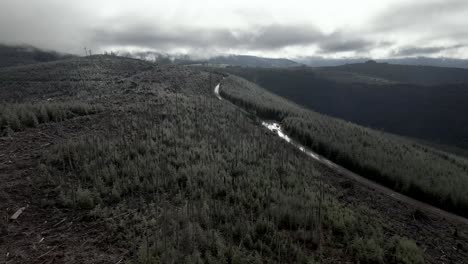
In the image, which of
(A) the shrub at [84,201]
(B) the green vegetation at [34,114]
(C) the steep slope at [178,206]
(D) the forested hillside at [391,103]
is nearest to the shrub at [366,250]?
(C) the steep slope at [178,206]

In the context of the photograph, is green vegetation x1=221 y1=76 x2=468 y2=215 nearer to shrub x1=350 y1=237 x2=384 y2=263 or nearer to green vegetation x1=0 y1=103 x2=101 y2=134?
shrub x1=350 y1=237 x2=384 y2=263

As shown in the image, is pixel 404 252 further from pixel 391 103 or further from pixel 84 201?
pixel 391 103

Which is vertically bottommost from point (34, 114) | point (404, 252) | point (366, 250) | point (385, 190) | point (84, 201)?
point (385, 190)

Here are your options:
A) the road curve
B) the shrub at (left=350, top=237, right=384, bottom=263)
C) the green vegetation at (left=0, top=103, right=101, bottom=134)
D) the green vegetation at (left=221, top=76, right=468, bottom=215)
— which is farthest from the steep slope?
the green vegetation at (left=221, top=76, right=468, bottom=215)

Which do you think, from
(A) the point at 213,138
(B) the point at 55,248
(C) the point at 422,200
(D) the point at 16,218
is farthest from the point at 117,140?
(C) the point at 422,200

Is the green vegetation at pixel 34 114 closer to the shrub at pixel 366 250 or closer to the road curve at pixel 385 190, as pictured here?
the shrub at pixel 366 250

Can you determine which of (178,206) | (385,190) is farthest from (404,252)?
(385,190)
